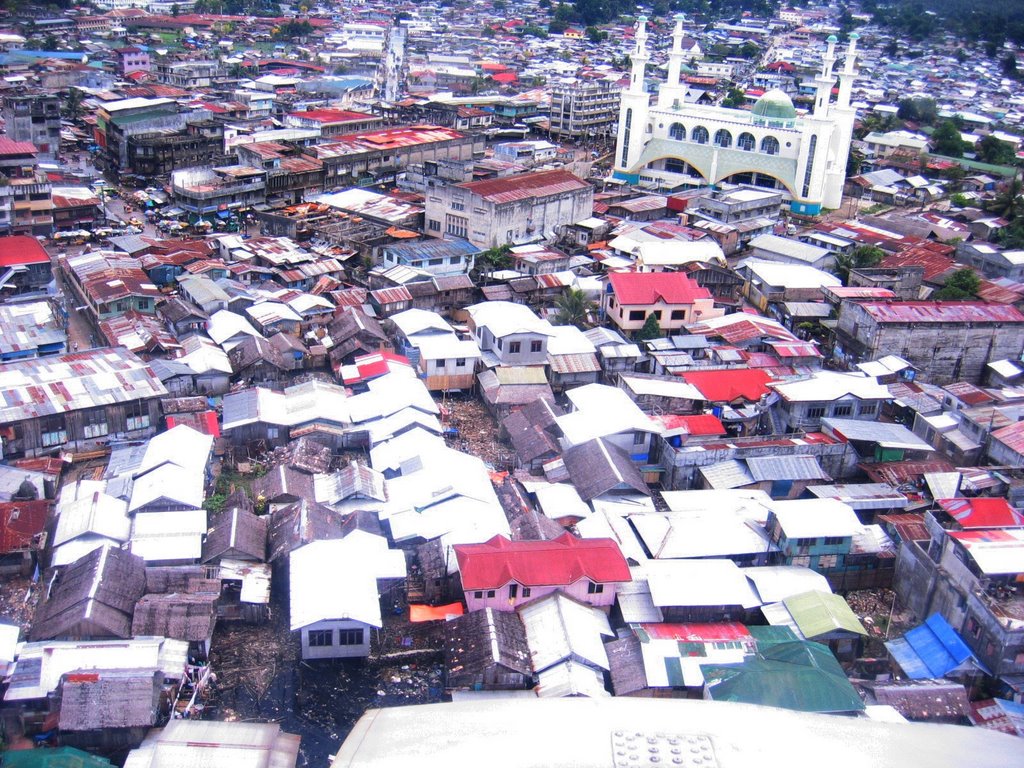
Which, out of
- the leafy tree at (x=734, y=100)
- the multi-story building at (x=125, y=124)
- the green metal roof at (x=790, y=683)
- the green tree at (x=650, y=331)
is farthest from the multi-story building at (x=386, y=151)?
the green metal roof at (x=790, y=683)

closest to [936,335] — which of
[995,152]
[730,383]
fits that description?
[730,383]

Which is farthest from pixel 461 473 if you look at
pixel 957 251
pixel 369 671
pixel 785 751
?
pixel 957 251

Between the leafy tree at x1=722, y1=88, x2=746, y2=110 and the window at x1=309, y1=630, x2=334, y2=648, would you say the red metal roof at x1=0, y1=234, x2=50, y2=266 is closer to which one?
the window at x1=309, y1=630, x2=334, y2=648

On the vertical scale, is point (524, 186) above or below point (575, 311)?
→ above

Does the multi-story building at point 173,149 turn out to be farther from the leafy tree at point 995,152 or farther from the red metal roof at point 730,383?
the leafy tree at point 995,152

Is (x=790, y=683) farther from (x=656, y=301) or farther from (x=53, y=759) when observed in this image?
(x=656, y=301)

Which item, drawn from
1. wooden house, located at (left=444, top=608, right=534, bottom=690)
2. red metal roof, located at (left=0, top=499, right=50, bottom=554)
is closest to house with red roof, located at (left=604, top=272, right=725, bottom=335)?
wooden house, located at (left=444, top=608, right=534, bottom=690)

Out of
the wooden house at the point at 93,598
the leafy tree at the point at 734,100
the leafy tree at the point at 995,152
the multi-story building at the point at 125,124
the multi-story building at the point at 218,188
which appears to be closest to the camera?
the wooden house at the point at 93,598
